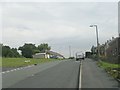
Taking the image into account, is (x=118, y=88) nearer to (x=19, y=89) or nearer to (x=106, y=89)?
(x=106, y=89)

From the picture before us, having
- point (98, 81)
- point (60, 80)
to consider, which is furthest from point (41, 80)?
point (98, 81)

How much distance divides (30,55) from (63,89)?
17728 cm

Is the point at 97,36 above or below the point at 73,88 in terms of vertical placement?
above

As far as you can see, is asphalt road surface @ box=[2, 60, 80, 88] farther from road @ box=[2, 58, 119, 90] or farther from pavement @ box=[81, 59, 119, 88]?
pavement @ box=[81, 59, 119, 88]

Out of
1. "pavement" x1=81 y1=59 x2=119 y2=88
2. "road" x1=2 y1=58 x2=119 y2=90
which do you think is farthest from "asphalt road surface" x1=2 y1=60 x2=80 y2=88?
"pavement" x1=81 y1=59 x2=119 y2=88

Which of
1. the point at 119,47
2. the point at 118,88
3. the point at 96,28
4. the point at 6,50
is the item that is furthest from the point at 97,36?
the point at 6,50

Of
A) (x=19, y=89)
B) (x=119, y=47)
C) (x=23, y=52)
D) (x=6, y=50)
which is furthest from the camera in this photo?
(x=23, y=52)

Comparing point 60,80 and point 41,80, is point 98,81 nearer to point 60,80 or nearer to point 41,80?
point 60,80

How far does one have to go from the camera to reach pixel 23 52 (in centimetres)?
19262

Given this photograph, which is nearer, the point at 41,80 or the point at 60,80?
the point at 60,80

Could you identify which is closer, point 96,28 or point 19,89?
point 19,89

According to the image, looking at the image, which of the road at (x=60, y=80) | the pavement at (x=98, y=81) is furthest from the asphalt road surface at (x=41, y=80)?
the pavement at (x=98, y=81)

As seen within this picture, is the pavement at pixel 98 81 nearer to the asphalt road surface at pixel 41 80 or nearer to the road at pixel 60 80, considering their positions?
the road at pixel 60 80

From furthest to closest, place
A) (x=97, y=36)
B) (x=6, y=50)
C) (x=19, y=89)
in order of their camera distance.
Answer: (x=6, y=50) → (x=97, y=36) → (x=19, y=89)
